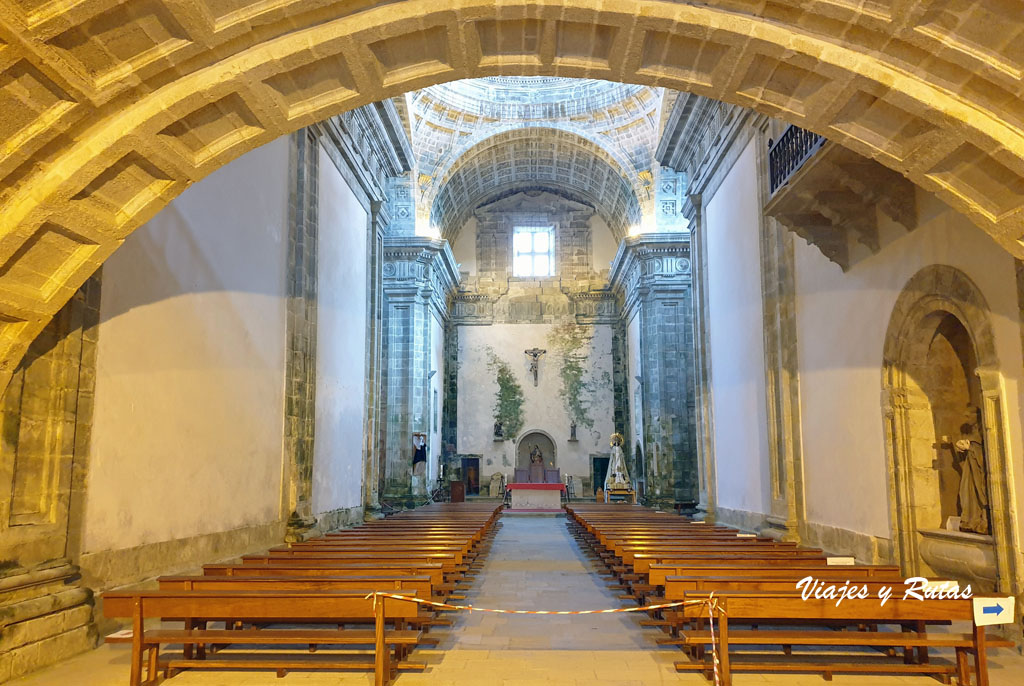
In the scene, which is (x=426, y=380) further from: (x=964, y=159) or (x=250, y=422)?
(x=964, y=159)

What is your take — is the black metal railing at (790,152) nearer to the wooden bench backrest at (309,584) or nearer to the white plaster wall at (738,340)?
the white plaster wall at (738,340)

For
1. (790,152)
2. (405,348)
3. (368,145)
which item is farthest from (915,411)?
(405,348)

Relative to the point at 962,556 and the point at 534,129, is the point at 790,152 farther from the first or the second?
the point at 534,129

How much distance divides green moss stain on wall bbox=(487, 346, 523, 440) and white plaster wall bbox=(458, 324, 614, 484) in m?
0.18

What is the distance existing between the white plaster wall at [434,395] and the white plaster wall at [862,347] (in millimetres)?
16780

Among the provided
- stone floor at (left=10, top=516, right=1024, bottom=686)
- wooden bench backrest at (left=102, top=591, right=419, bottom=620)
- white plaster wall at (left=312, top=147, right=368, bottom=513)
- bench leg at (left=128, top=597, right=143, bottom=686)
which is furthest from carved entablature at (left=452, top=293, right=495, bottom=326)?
bench leg at (left=128, top=597, right=143, bottom=686)

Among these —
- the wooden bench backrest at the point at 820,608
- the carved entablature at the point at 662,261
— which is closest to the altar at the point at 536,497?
the carved entablature at the point at 662,261

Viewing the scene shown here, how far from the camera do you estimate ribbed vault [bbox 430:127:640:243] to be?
25984 millimetres

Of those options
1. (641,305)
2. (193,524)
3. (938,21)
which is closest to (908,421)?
(938,21)

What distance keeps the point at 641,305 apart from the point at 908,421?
17.0m

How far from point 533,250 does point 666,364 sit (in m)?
11.0

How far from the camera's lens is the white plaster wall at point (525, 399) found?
30859mm

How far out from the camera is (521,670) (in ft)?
19.1

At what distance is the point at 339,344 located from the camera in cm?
1450
